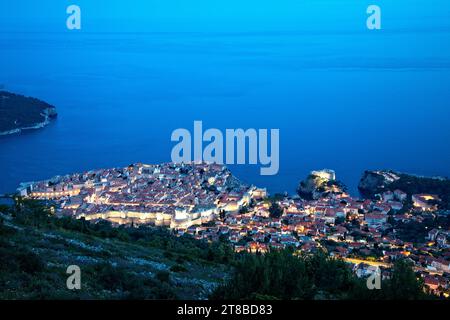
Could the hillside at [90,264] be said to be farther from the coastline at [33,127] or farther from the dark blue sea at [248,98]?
the coastline at [33,127]

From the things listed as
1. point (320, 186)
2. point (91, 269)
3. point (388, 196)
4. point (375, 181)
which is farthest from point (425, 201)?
point (91, 269)

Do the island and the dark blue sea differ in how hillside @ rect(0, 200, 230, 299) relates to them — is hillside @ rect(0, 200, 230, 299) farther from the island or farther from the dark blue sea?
the island

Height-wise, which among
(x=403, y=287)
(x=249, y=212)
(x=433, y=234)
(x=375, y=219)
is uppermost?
(x=403, y=287)

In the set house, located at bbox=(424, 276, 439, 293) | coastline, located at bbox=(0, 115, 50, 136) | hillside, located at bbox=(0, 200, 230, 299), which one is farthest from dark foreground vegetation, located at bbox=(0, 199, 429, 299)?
coastline, located at bbox=(0, 115, 50, 136)

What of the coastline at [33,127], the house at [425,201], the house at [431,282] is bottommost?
the house at [431,282]

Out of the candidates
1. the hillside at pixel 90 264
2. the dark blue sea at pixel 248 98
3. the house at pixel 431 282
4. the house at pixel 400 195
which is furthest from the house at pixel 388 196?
the hillside at pixel 90 264

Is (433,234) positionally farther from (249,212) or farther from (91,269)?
(91,269)
